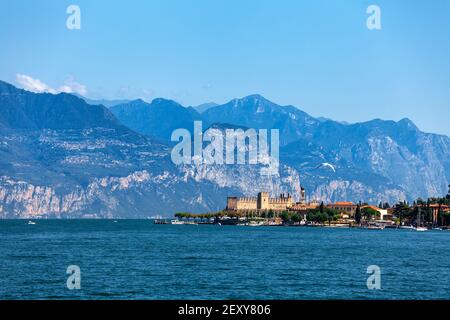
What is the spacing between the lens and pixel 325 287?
75.6 meters

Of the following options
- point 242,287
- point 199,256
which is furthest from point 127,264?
point 242,287

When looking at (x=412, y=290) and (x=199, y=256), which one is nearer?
(x=412, y=290)

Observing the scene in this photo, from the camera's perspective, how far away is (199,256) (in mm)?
117688

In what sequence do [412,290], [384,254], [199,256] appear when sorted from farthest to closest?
1. [384,254]
2. [199,256]
3. [412,290]

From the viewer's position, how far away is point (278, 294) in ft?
231
